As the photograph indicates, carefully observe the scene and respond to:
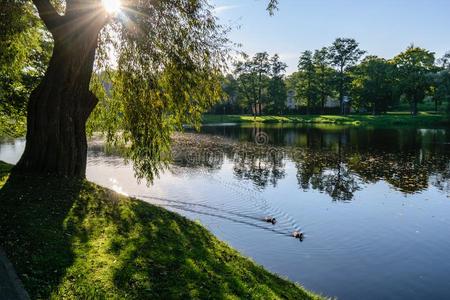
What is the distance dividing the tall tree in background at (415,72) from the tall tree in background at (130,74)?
89.6 m

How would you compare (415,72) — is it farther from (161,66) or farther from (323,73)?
(161,66)

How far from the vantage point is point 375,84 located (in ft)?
317

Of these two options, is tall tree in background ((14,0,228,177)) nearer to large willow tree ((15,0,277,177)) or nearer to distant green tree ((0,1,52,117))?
large willow tree ((15,0,277,177))

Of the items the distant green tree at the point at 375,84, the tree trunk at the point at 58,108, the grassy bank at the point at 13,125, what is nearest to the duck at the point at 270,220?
the tree trunk at the point at 58,108

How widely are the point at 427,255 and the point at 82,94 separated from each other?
15187 millimetres

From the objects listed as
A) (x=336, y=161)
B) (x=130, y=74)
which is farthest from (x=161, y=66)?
(x=336, y=161)

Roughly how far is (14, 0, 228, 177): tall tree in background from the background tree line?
3166 inches

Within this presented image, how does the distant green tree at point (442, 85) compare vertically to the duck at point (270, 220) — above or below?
above

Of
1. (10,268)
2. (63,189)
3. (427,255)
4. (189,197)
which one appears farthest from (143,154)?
(427,255)

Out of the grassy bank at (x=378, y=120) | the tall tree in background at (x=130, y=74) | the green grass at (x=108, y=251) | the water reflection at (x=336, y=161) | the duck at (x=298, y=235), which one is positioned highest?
the tall tree in background at (x=130, y=74)

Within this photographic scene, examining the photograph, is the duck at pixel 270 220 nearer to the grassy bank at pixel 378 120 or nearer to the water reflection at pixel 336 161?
the water reflection at pixel 336 161

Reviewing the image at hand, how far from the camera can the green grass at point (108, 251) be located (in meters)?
7.84

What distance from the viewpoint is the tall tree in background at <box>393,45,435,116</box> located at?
307ft

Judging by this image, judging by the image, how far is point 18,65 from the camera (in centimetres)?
1909
